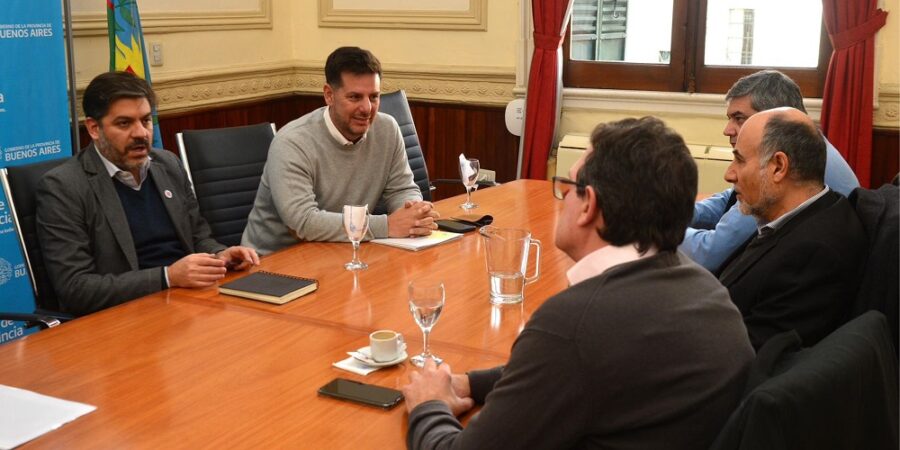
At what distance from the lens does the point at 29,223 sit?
8.46ft

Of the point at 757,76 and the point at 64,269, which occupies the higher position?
the point at 757,76

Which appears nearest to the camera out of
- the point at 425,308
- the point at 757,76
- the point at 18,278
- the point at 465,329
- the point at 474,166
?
the point at 425,308

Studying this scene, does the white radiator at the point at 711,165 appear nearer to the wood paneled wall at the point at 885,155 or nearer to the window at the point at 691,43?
the window at the point at 691,43

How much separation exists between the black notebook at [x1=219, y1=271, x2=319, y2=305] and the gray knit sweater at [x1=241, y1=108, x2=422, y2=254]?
1.65ft

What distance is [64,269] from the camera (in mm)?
2531

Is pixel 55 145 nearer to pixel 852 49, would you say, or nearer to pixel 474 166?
pixel 474 166

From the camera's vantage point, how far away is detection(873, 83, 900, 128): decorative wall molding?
167 inches

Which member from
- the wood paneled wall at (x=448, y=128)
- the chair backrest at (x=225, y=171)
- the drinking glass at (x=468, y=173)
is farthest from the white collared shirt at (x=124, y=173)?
the wood paneled wall at (x=448, y=128)

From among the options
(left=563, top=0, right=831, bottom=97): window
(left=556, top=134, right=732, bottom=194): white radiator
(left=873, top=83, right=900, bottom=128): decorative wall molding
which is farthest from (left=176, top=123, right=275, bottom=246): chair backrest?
(left=873, top=83, right=900, bottom=128): decorative wall molding

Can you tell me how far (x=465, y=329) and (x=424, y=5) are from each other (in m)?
3.55

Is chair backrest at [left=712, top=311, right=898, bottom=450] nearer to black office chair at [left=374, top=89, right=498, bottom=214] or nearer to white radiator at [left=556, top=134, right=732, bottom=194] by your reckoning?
black office chair at [left=374, top=89, right=498, bottom=214]

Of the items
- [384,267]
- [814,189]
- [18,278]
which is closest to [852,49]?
[814,189]

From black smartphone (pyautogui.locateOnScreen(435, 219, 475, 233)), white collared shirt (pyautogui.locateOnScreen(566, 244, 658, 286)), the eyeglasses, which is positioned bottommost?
black smartphone (pyautogui.locateOnScreen(435, 219, 475, 233))

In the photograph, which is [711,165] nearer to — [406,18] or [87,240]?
[406,18]
